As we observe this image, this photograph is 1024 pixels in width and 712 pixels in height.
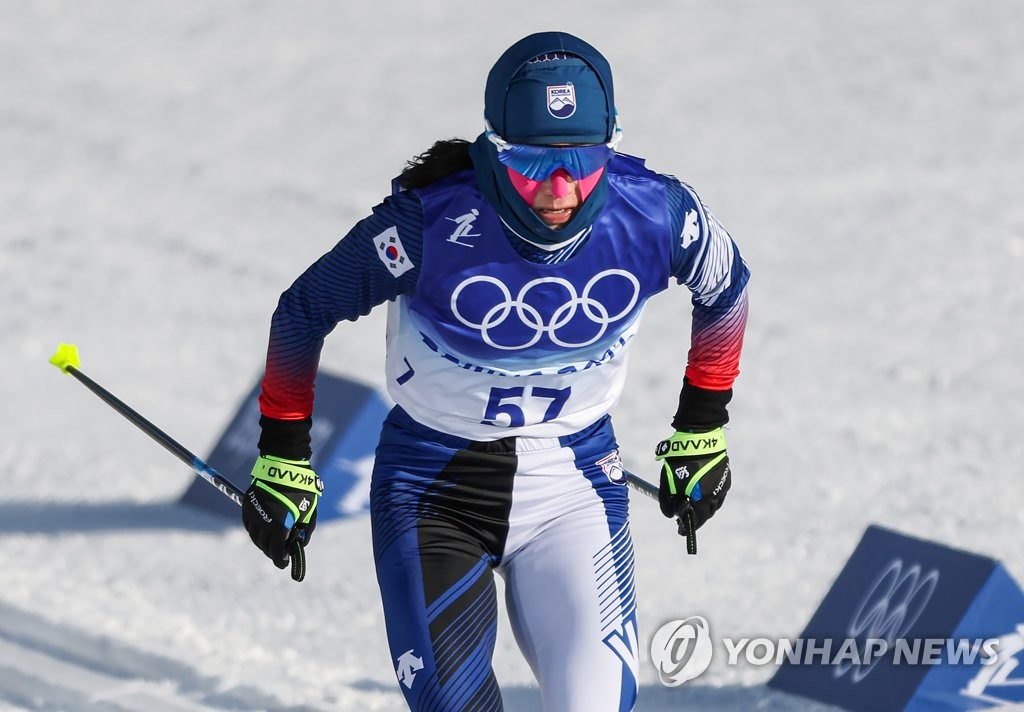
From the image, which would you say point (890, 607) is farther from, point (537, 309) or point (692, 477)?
point (537, 309)

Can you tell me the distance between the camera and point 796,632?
21.2 ft

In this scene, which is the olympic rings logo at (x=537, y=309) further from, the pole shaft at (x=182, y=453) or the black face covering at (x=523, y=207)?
the pole shaft at (x=182, y=453)

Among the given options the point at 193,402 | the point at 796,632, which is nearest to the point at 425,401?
the point at 796,632

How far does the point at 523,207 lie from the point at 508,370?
450mm

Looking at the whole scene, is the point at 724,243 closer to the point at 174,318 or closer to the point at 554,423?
the point at 554,423

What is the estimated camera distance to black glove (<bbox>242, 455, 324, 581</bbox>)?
440 centimetres

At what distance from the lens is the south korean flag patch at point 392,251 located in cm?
403

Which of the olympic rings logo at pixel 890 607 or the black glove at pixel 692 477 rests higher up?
the black glove at pixel 692 477

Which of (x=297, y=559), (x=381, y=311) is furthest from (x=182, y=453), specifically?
(x=381, y=311)

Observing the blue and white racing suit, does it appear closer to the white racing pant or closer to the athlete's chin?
the white racing pant

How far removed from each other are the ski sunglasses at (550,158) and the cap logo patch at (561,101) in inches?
2.9


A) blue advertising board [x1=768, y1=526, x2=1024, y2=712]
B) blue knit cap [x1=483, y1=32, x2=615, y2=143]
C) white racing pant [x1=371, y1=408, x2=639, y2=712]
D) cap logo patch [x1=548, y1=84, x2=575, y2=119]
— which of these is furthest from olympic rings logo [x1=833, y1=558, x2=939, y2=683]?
cap logo patch [x1=548, y1=84, x2=575, y2=119]

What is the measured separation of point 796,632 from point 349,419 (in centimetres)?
194

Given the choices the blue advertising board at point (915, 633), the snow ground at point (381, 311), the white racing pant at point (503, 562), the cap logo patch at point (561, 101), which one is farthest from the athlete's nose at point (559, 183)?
the snow ground at point (381, 311)
